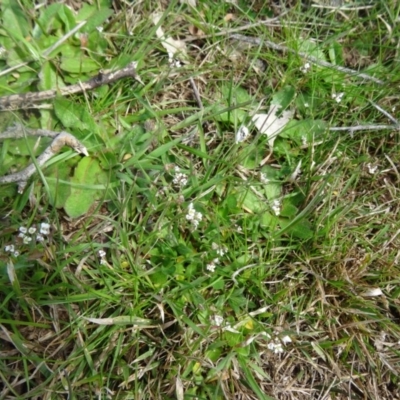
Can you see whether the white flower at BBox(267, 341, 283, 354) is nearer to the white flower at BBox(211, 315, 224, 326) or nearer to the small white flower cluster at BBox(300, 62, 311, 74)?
the white flower at BBox(211, 315, 224, 326)

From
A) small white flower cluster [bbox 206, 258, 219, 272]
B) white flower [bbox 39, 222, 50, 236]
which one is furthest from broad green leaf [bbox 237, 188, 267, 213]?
white flower [bbox 39, 222, 50, 236]

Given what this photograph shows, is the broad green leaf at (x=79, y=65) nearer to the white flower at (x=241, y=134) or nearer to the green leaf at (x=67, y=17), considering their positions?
the green leaf at (x=67, y=17)

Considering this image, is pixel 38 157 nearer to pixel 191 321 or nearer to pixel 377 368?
pixel 191 321

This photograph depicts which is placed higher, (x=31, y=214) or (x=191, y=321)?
(x=31, y=214)

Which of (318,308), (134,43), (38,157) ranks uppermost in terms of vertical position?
(134,43)

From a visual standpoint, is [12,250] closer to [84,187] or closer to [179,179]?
[84,187]

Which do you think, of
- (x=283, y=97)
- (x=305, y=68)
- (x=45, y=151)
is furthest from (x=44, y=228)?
(x=305, y=68)

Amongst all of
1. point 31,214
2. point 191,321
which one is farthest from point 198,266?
point 31,214

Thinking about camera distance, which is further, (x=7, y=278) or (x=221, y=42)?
(x=221, y=42)
